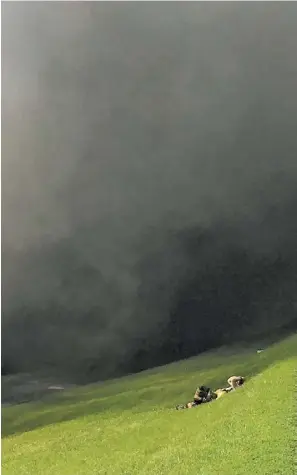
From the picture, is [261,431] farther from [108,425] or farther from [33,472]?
[108,425]

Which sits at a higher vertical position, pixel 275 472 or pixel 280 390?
pixel 280 390

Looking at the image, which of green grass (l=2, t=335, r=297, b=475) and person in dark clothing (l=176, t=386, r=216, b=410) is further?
person in dark clothing (l=176, t=386, r=216, b=410)

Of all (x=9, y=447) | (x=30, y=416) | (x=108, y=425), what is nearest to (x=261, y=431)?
(x=108, y=425)

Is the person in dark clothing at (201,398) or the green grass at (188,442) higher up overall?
the person in dark clothing at (201,398)

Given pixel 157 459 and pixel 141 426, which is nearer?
pixel 157 459

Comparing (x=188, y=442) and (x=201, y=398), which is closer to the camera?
(x=188, y=442)

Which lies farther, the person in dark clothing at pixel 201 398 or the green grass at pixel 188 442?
the person in dark clothing at pixel 201 398

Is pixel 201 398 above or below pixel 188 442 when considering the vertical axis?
above

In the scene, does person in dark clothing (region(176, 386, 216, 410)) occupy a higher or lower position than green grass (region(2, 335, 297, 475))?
higher

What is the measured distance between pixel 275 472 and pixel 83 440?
40750 millimetres

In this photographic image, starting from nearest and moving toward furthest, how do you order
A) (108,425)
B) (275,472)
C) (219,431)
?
1. (275,472)
2. (219,431)
3. (108,425)

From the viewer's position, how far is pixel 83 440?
69.9 metres

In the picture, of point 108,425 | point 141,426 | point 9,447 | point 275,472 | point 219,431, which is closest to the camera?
point 275,472

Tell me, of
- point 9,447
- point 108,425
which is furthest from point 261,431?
point 9,447
